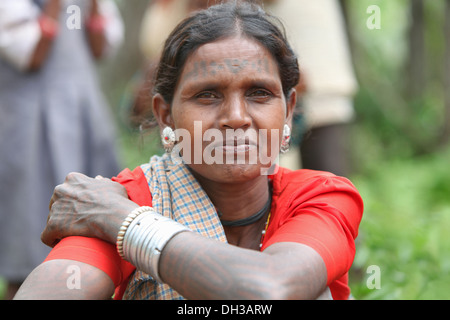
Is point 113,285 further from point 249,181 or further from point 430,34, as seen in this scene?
point 430,34

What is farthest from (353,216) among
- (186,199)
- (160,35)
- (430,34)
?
(430,34)

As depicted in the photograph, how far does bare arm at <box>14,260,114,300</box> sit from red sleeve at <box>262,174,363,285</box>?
606 mm

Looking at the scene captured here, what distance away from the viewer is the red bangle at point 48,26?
4.09 metres

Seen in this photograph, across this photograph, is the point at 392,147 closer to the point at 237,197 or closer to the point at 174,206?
the point at 237,197

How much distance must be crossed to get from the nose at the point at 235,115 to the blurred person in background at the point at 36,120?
2250 mm

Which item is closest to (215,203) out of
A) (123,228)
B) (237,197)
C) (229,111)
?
(237,197)

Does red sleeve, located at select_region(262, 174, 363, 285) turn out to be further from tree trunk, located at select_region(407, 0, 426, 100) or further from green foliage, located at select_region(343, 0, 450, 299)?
tree trunk, located at select_region(407, 0, 426, 100)

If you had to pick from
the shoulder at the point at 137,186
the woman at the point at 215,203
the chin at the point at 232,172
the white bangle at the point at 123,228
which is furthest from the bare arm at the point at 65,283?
the chin at the point at 232,172

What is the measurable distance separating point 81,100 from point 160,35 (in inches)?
39.6

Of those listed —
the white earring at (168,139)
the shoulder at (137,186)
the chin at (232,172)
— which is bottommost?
the shoulder at (137,186)

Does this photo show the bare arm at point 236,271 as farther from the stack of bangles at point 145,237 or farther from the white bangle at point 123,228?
the white bangle at point 123,228

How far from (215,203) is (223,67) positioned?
0.58 metres

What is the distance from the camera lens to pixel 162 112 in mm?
2566

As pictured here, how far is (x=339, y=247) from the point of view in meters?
2.05
